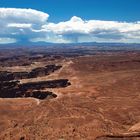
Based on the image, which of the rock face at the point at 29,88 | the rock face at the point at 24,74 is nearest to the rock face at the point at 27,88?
the rock face at the point at 29,88

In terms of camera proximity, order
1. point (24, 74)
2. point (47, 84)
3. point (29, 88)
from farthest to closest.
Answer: point (24, 74)
point (47, 84)
point (29, 88)

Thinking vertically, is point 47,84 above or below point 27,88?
above

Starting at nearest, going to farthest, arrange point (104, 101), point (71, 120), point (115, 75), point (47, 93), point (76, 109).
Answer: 1. point (71, 120)
2. point (76, 109)
3. point (104, 101)
4. point (47, 93)
5. point (115, 75)

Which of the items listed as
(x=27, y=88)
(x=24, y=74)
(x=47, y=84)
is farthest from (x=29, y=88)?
(x=24, y=74)

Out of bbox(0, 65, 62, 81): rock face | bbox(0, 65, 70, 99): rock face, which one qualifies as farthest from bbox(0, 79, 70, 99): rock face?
bbox(0, 65, 62, 81): rock face

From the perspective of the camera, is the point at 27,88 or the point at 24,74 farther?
the point at 24,74

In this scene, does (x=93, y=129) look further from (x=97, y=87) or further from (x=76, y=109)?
(x=97, y=87)

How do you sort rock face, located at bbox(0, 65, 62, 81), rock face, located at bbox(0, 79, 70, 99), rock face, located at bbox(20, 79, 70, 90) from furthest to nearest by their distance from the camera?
1. rock face, located at bbox(0, 65, 62, 81)
2. rock face, located at bbox(20, 79, 70, 90)
3. rock face, located at bbox(0, 79, 70, 99)

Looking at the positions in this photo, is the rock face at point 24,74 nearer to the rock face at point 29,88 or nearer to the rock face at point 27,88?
the rock face at point 29,88

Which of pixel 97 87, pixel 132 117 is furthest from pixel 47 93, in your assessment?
pixel 132 117

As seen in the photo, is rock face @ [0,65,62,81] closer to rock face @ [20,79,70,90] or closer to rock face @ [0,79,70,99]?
rock face @ [0,79,70,99]

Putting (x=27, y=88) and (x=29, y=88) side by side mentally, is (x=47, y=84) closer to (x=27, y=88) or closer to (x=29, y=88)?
(x=29, y=88)
